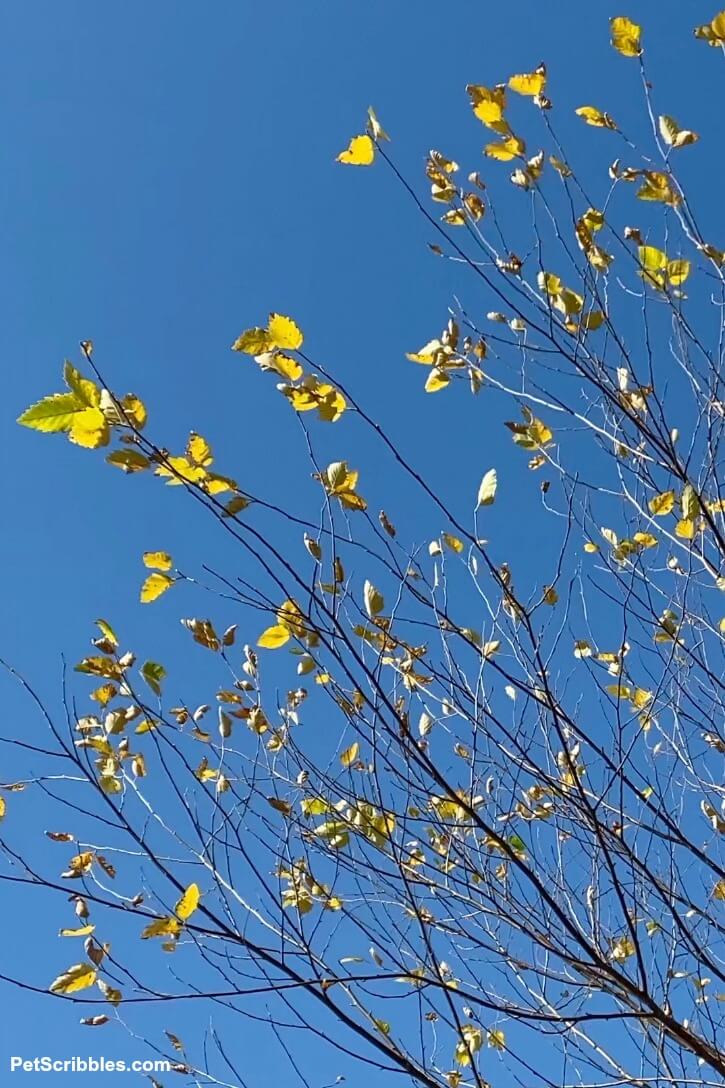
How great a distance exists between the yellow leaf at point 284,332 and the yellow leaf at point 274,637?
2.25 feet

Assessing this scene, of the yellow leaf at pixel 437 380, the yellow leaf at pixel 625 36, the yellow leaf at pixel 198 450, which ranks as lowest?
the yellow leaf at pixel 198 450

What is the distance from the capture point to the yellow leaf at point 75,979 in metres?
1.71

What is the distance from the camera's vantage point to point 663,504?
2334 mm

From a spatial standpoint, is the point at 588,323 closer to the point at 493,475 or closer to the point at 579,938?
the point at 493,475

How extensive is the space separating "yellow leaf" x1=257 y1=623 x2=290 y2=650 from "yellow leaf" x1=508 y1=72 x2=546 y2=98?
1.45 metres

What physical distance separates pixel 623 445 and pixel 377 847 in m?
1.32

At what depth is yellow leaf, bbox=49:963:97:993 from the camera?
171 centimetres

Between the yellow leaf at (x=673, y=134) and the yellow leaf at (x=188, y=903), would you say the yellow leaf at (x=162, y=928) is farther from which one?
the yellow leaf at (x=673, y=134)

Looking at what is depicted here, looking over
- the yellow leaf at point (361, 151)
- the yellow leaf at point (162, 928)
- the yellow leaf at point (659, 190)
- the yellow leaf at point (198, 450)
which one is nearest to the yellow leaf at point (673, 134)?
the yellow leaf at point (659, 190)

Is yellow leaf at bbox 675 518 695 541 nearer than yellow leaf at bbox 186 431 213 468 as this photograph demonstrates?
No

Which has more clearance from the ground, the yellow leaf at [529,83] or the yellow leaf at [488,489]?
the yellow leaf at [529,83]

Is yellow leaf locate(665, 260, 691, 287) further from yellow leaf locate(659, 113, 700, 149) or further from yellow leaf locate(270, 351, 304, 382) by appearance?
yellow leaf locate(270, 351, 304, 382)

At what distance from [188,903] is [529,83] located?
2.02 meters

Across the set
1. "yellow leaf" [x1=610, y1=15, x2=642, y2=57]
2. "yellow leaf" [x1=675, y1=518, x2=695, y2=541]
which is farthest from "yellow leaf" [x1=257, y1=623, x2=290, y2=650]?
"yellow leaf" [x1=610, y1=15, x2=642, y2=57]
